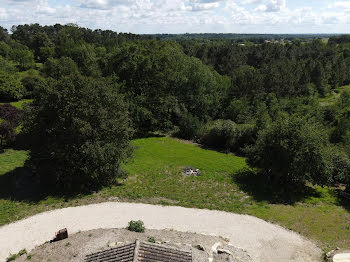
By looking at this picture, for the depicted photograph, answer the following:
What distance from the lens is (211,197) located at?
2645 centimetres

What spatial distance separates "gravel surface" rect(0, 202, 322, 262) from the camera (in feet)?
63.2

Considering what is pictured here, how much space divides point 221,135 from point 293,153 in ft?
47.6

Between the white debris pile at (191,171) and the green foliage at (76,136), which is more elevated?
the green foliage at (76,136)

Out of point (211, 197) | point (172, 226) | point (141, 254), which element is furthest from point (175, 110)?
point (141, 254)

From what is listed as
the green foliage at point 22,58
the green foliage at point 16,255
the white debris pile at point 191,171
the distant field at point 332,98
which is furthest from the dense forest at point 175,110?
the green foliage at point 16,255

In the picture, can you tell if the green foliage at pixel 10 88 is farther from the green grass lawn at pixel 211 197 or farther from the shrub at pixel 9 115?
the green grass lawn at pixel 211 197

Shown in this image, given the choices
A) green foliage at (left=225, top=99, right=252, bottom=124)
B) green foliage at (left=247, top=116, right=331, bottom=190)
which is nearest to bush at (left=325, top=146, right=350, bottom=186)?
green foliage at (left=247, top=116, right=331, bottom=190)

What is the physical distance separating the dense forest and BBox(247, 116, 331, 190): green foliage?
99mm

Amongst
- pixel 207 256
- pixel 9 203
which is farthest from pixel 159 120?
pixel 207 256

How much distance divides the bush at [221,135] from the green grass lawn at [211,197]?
4.98m

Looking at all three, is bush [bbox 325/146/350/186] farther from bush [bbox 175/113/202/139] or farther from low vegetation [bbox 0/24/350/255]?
bush [bbox 175/113/202/139]

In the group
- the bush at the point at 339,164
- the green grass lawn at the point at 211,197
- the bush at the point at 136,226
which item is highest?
the bush at the point at 339,164

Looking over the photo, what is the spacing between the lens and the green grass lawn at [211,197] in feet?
74.1

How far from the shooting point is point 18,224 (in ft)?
70.4
